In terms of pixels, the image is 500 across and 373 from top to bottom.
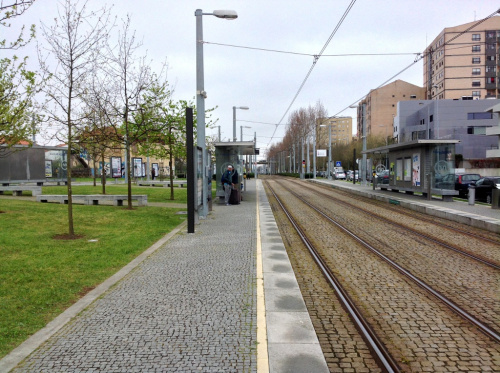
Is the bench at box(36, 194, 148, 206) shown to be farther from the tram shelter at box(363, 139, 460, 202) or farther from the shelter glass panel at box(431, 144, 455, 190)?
the shelter glass panel at box(431, 144, 455, 190)

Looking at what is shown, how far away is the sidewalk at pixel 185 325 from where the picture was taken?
3414 mm

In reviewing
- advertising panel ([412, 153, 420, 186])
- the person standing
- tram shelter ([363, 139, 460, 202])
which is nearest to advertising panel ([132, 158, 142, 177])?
the person standing

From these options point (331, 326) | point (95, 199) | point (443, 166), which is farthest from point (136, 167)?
point (331, 326)

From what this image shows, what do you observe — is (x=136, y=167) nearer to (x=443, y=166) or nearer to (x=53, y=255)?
(x=443, y=166)

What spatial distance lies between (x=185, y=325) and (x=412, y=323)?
8.27 ft

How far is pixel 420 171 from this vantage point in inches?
832

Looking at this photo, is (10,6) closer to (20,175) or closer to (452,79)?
(20,175)

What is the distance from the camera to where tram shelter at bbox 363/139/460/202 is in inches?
769

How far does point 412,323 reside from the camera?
14.8 feet

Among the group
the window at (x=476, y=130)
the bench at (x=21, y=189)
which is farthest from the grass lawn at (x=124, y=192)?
the window at (x=476, y=130)

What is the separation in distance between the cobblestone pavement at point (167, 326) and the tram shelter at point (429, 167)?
1570 cm

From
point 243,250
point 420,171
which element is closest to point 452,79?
point 420,171

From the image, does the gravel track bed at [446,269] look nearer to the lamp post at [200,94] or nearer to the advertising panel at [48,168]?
the lamp post at [200,94]

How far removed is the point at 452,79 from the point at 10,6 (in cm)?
8994
